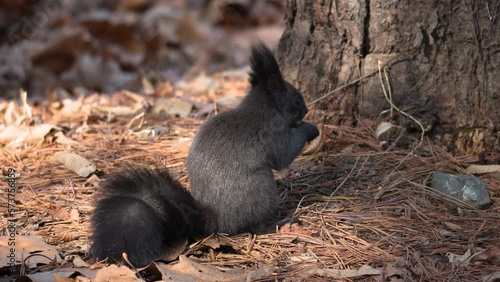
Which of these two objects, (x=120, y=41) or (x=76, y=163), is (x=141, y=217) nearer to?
(x=76, y=163)

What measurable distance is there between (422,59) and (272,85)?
0.90m

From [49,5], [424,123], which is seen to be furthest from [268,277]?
[49,5]

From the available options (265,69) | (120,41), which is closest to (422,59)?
(265,69)

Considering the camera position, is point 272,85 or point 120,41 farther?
point 120,41

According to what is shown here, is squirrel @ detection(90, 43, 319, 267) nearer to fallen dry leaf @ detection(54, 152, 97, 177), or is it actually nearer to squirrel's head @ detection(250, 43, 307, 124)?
squirrel's head @ detection(250, 43, 307, 124)

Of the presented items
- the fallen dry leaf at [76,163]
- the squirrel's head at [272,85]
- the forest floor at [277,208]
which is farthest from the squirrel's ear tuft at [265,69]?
the fallen dry leaf at [76,163]

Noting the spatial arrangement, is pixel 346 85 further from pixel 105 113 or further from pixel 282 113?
pixel 105 113

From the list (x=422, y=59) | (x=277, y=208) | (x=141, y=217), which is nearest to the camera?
(x=141, y=217)

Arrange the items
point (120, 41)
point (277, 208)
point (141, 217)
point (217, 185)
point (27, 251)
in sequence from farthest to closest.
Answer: point (120, 41) < point (277, 208) < point (217, 185) < point (27, 251) < point (141, 217)

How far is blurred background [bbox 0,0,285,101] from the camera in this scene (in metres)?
6.96

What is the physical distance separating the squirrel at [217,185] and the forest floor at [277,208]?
9 centimetres

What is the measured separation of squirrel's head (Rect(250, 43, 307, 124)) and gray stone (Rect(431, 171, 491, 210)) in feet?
2.65

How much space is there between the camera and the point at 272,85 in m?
3.40

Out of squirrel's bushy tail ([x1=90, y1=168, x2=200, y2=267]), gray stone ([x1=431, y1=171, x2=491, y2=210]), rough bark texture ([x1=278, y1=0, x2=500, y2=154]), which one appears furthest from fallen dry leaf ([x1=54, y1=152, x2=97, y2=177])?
gray stone ([x1=431, y1=171, x2=491, y2=210])
